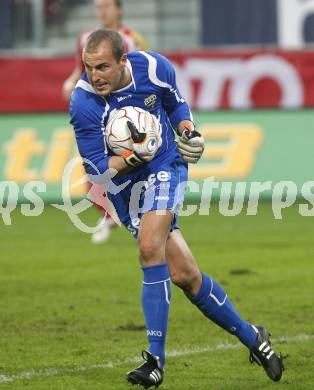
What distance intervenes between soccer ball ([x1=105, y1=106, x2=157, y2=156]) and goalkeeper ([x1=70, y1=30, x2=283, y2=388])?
38 millimetres

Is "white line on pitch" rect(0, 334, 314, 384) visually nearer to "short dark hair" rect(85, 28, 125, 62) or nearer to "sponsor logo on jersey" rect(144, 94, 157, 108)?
"sponsor logo on jersey" rect(144, 94, 157, 108)

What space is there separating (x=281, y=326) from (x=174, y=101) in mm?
1983

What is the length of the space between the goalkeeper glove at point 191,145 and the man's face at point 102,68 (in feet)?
1.55

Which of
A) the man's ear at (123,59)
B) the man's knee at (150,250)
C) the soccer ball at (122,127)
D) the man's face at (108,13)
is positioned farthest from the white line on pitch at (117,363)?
the man's face at (108,13)

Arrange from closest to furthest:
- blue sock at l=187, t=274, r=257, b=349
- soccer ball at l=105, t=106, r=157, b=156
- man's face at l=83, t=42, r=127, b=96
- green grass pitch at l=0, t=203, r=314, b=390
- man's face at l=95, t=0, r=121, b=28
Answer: man's face at l=83, t=42, r=127, b=96 → soccer ball at l=105, t=106, r=157, b=156 → blue sock at l=187, t=274, r=257, b=349 → green grass pitch at l=0, t=203, r=314, b=390 → man's face at l=95, t=0, r=121, b=28

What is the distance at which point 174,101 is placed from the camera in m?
6.36

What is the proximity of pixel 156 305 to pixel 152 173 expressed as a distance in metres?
0.73

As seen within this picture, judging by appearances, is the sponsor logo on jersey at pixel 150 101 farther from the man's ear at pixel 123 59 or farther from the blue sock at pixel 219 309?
the blue sock at pixel 219 309

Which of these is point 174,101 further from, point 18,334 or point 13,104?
point 13,104

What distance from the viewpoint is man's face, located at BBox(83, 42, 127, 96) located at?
5.84m

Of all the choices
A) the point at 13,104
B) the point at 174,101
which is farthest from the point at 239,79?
the point at 174,101

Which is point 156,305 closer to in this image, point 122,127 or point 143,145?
point 143,145

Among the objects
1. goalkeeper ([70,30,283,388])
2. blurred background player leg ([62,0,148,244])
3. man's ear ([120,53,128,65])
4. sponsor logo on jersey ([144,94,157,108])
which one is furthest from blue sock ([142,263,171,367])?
blurred background player leg ([62,0,148,244])

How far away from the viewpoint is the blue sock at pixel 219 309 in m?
6.09
